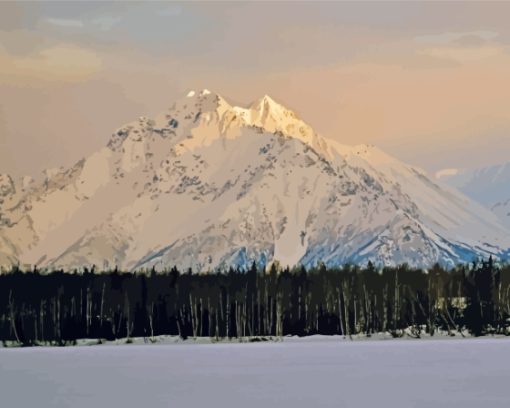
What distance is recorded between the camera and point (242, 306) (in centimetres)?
13300

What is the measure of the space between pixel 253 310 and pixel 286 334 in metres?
4.53

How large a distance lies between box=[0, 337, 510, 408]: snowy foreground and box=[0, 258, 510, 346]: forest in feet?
94.7

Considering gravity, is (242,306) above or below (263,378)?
above

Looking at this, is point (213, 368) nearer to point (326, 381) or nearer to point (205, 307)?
point (326, 381)

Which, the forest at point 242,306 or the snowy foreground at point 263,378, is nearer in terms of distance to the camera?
the snowy foreground at point 263,378

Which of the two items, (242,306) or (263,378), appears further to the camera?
(242,306)

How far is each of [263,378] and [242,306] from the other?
71.2m

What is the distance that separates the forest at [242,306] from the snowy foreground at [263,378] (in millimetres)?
28864

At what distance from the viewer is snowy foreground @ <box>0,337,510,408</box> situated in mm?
47403

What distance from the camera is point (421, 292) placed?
442 feet

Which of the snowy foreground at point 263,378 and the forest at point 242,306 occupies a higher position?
the forest at point 242,306

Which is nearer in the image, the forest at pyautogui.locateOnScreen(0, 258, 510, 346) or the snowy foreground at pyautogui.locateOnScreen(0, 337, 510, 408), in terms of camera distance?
the snowy foreground at pyautogui.locateOnScreen(0, 337, 510, 408)

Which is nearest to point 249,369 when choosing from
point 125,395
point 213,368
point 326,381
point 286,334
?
point 213,368

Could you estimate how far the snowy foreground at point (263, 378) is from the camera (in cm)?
4740
